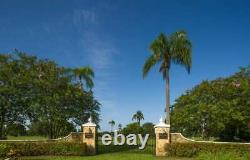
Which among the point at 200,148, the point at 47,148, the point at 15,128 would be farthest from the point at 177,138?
the point at 15,128

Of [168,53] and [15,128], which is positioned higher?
[168,53]

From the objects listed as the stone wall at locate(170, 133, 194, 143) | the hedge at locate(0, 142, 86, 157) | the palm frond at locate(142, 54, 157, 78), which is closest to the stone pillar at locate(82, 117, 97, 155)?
the hedge at locate(0, 142, 86, 157)

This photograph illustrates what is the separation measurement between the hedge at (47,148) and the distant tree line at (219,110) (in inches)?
467

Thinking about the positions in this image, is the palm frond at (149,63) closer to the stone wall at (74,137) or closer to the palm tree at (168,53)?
the palm tree at (168,53)

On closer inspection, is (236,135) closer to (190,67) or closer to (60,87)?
(190,67)

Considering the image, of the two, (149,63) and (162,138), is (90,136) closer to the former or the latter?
(162,138)

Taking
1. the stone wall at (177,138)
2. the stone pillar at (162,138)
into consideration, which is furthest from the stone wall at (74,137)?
the stone wall at (177,138)

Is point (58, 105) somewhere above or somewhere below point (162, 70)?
below

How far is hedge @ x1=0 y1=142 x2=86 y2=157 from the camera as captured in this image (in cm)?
2406

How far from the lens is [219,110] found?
31031 millimetres

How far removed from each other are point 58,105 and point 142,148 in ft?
26.1

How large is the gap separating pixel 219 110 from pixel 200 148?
8.04 meters

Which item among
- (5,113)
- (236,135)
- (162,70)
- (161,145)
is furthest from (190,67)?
(5,113)

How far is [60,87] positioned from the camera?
106 ft
